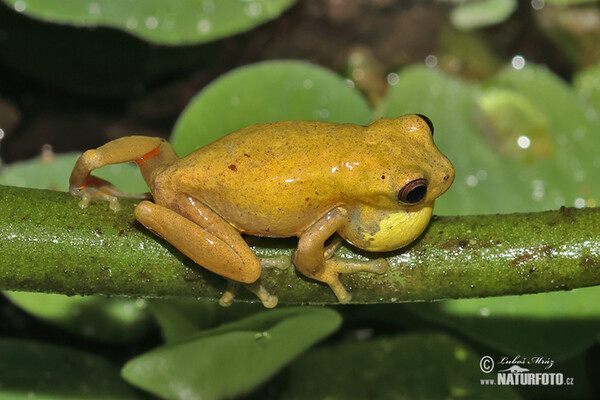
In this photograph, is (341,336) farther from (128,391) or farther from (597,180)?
(597,180)

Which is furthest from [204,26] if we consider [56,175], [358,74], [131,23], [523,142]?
[523,142]

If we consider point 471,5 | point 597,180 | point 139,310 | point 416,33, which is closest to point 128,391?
point 139,310

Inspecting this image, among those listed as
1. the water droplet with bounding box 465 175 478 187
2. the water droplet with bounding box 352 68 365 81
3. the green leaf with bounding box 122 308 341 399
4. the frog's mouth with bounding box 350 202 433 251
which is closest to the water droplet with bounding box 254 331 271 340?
the green leaf with bounding box 122 308 341 399

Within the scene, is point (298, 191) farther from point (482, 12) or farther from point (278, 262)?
point (482, 12)

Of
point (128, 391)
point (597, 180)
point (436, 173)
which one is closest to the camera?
point (436, 173)

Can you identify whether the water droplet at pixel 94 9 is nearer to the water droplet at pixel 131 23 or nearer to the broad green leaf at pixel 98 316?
the water droplet at pixel 131 23

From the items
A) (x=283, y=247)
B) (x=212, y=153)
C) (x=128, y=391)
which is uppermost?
(x=212, y=153)

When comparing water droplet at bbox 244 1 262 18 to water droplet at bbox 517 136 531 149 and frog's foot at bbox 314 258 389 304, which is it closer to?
water droplet at bbox 517 136 531 149

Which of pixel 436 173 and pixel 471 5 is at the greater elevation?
pixel 471 5
